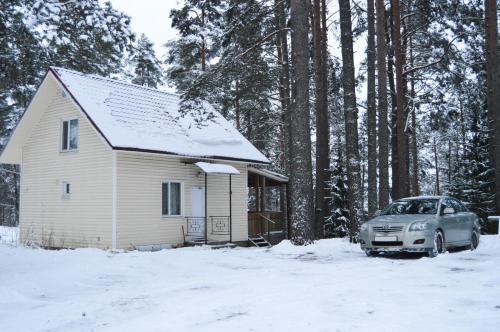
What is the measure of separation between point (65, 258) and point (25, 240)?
8.60 m

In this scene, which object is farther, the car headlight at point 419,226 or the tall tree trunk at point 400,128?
the tall tree trunk at point 400,128

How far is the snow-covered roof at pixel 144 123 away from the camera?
707 inches

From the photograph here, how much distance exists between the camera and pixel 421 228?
12211 millimetres

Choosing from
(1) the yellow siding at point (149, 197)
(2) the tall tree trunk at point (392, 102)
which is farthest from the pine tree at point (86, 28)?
(2) the tall tree trunk at point (392, 102)

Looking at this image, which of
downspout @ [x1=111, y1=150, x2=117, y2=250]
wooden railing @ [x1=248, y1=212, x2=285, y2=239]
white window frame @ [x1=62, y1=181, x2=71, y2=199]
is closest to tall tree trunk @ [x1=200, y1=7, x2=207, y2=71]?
wooden railing @ [x1=248, y1=212, x2=285, y2=239]

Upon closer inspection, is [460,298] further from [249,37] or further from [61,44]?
[249,37]

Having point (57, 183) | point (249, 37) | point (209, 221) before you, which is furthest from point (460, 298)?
point (57, 183)

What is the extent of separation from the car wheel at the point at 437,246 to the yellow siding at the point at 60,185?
33.8 feet

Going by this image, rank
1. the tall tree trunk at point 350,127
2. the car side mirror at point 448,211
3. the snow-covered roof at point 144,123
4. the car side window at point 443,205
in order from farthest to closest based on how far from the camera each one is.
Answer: the snow-covered roof at point 144,123 → the tall tree trunk at point 350,127 → the car side window at point 443,205 → the car side mirror at point 448,211

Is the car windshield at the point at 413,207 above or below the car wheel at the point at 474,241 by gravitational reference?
above

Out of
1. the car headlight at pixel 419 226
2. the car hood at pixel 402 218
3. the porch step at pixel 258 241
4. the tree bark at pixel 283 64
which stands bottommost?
the porch step at pixel 258 241

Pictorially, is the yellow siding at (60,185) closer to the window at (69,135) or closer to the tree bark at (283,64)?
the window at (69,135)

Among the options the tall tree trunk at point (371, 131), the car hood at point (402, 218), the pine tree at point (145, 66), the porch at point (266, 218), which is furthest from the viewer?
the porch at point (266, 218)

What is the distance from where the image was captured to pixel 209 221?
21.0 meters
